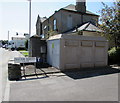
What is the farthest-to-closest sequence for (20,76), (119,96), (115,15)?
(115,15) < (20,76) < (119,96)

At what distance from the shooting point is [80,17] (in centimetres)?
2042

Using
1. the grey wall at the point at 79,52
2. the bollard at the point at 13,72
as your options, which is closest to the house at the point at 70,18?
the grey wall at the point at 79,52

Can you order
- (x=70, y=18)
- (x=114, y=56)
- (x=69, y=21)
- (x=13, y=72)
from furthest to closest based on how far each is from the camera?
1. (x=69, y=21)
2. (x=70, y=18)
3. (x=114, y=56)
4. (x=13, y=72)

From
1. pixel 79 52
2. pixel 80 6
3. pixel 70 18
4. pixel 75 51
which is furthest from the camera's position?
pixel 80 6

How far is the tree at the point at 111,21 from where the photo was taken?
12516 mm

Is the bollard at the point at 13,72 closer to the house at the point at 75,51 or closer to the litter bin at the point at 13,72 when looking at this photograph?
the litter bin at the point at 13,72

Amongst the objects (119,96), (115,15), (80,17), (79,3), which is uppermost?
(79,3)

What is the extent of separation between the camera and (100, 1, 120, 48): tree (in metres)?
12.5

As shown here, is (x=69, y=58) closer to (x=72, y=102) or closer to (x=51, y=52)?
(x=51, y=52)

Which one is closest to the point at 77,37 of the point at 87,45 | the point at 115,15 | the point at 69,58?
the point at 87,45

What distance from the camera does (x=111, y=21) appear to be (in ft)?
42.3

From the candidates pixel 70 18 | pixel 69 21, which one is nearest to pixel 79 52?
pixel 69 21

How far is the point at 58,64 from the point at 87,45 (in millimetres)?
3072

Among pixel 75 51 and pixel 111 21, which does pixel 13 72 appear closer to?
pixel 75 51
